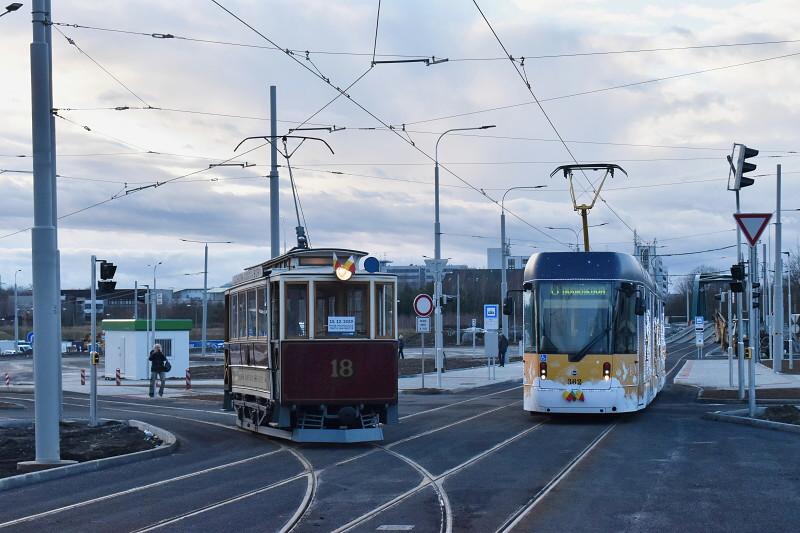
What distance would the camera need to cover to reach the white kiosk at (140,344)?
4909 centimetres

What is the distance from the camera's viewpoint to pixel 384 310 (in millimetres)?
Result: 18328

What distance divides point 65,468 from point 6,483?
1302 mm

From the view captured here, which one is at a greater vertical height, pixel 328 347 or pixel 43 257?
pixel 43 257

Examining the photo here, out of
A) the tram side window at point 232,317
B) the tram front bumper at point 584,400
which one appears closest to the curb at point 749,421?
the tram front bumper at point 584,400

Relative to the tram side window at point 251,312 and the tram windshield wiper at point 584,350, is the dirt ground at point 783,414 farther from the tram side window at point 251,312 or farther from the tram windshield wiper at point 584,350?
the tram side window at point 251,312

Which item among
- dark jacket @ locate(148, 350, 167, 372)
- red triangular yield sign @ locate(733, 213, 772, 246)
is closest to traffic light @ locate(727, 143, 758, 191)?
red triangular yield sign @ locate(733, 213, 772, 246)

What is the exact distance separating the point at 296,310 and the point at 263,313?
107 centimetres

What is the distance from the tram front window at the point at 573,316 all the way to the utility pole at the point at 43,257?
934 centimetres

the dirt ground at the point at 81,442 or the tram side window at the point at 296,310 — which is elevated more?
the tram side window at the point at 296,310

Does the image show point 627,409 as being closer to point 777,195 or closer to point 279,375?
point 279,375

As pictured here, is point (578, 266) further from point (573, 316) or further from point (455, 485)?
point (455, 485)

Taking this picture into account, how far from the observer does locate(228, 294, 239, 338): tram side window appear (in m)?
21.3

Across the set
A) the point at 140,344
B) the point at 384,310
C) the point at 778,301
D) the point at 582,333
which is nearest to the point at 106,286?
the point at 384,310

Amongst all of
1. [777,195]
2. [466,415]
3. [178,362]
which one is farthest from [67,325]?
[466,415]
